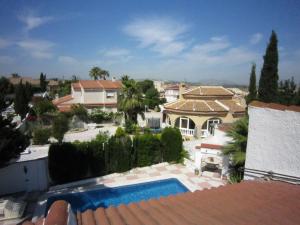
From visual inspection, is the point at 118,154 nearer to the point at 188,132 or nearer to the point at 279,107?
the point at 279,107

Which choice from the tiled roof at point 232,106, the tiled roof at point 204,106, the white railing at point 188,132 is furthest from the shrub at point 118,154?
the tiled roof at point 232,106

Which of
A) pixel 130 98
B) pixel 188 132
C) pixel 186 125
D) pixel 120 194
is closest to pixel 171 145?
pixel 120 194

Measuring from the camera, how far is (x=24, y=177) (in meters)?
15.4

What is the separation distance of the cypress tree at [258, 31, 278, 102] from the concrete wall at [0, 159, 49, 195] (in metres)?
23.1

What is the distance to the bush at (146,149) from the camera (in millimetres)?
19722

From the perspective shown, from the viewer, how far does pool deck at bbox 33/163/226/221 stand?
1628 cm

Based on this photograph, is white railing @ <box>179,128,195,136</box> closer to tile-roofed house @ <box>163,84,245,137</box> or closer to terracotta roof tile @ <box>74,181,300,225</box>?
tile-roofed house @ <box>163,84,245,137</box>

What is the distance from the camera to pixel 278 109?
6797mm

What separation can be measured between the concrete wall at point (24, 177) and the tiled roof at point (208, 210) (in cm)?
1388

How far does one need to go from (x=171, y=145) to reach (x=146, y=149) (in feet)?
8.91

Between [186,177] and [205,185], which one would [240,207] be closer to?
[205,185]

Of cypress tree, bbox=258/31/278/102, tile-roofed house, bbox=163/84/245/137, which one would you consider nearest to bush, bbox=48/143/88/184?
tile-roofed house, bbox=163/84/245/137

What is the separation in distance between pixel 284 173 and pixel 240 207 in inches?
131

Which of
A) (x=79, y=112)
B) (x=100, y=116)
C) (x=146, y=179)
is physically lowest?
(x=146, y=179)
